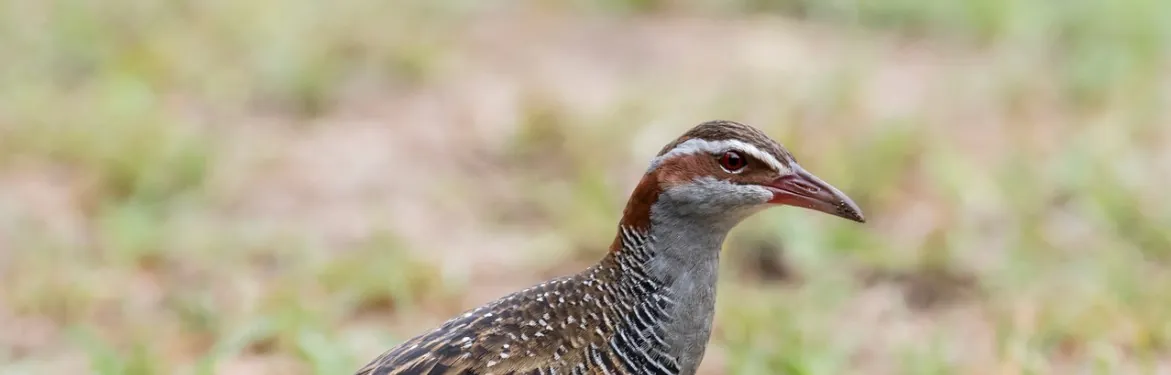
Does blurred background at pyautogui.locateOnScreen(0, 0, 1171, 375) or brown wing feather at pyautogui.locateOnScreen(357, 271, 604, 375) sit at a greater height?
blurred background at pyautogui.locateOnScreen(0, 0, 1171, 375)

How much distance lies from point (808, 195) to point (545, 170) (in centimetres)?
308

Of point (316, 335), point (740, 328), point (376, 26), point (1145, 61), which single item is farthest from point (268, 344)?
point (1145, 61)

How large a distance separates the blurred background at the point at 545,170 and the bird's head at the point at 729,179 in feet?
3.71

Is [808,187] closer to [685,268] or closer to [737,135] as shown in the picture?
[737,135]

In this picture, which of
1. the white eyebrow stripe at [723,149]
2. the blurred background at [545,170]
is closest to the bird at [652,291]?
the white eyebrow stripe at [723,149]

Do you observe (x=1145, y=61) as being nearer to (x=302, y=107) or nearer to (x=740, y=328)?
(x=740, y=328)

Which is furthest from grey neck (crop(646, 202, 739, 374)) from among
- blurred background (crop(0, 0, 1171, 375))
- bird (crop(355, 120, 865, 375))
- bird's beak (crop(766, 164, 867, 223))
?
blurred background (crop(0, 0, 1171, 375))

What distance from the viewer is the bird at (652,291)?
11.8 feet

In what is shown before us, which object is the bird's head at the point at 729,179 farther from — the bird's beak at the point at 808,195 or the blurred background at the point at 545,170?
the blurred background at the point at 545,170

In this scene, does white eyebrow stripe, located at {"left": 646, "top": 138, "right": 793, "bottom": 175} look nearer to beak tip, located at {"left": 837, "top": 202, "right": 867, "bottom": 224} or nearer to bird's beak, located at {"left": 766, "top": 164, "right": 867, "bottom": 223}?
bird's beak, located at {"left": 766, "top": 164, "right": 867, "bottom": 223}

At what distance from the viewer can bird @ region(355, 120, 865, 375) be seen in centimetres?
358

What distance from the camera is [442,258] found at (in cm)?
580

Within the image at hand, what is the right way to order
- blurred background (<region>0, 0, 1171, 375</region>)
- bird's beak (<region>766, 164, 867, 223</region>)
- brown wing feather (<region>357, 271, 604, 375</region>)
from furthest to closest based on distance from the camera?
blurred background (<region>0, 0, 1171, 375</region>), bird's beak (<region>766, 164, 867, 223</region>), brown wing feather (<region>357, 271, 604, 375</region>)

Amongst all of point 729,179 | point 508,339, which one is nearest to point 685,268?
point 729,179
